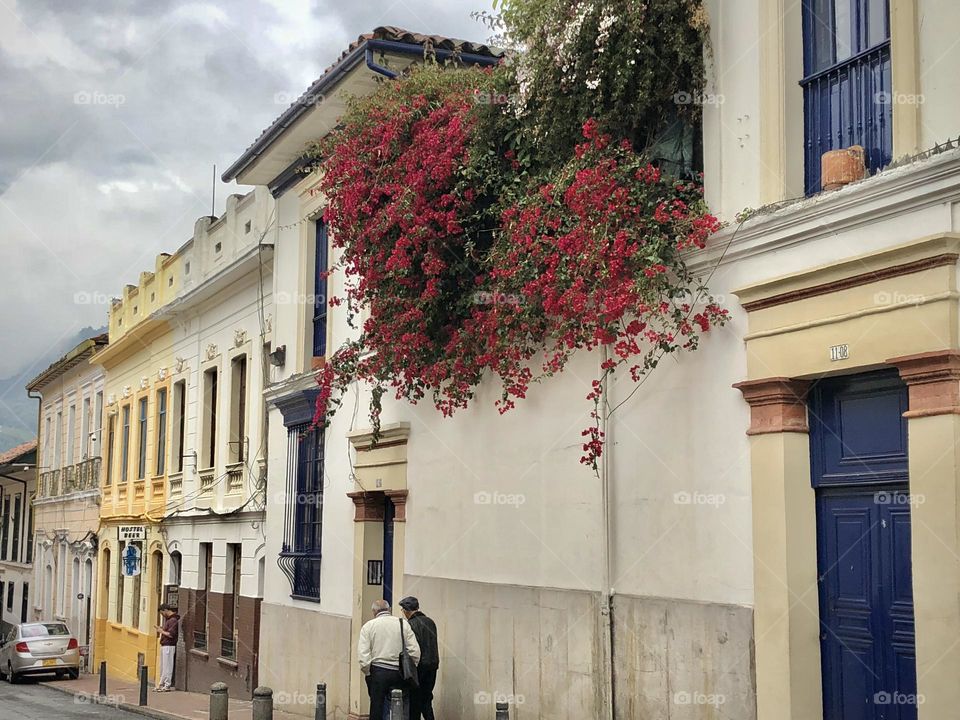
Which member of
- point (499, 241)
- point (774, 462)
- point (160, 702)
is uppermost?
point (499, 241)

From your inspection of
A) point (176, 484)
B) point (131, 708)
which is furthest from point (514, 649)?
point (176, 484)

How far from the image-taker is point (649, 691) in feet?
33.2

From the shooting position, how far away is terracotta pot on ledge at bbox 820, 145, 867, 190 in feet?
28.7

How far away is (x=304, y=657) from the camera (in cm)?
1717

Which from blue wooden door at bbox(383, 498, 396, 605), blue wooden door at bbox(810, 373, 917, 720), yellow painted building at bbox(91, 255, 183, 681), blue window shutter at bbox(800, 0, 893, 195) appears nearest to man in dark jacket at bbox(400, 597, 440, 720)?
blue wooden door at bbox(383, 498, 396, 605)

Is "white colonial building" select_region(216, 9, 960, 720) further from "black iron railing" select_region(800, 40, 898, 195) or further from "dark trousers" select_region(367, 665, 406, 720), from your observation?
"dark trousers" select_region(367, 665, 406, 720)

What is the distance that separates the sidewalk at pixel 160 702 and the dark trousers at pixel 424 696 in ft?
13.7

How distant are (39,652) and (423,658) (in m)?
18.7

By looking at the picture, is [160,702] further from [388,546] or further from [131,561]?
[388,546]

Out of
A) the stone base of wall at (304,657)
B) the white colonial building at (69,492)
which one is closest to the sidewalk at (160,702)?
the stone base of wall at (304,657)

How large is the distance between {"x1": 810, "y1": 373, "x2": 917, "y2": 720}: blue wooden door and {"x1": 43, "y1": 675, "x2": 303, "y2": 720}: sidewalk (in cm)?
967

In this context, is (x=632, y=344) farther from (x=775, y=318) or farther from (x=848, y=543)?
(x=848, y=543)

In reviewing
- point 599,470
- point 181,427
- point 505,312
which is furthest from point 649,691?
point 181,427

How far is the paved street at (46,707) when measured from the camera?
18391mm
